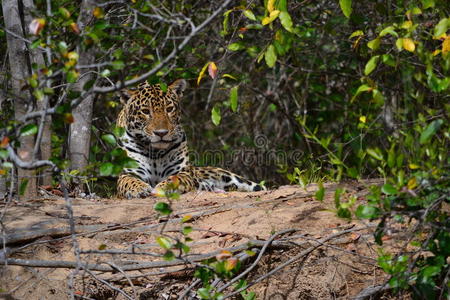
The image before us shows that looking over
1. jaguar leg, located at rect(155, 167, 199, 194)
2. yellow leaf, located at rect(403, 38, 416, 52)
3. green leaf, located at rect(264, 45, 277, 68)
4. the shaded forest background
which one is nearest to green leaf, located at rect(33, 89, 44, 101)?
the shaded forest background

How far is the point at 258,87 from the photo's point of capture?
10266 millimetres

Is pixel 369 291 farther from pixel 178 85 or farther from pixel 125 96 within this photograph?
pixel 125 96

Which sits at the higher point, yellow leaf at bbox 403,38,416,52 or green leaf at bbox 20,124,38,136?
yellow leaf at bbox 403,38,416,52


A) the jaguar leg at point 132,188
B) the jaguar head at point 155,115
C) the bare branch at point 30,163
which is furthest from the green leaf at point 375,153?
the jaguar head at point 155,115

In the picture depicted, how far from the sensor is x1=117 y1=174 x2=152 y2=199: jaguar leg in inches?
286

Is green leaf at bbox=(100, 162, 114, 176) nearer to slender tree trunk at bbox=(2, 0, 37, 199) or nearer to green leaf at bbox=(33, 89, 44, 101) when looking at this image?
green leaf at bbox=(33, 89, 44, 101)

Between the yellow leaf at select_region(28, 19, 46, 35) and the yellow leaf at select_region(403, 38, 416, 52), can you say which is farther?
the yellow leaf at select_region(403, 38, 416, 52)

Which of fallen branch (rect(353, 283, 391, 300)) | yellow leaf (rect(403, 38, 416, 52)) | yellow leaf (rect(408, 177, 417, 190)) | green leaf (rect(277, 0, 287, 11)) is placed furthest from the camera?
green leaf (rect(277, 0, 287, 11))

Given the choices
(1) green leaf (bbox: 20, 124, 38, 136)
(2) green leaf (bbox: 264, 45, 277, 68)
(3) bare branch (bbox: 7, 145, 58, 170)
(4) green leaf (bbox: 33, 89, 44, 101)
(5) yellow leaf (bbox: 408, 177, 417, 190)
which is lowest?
(5) yellow leaf (bbox: 408, 177, 417, 190)

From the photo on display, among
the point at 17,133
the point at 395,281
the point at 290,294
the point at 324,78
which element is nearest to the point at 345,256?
the point at 290,294

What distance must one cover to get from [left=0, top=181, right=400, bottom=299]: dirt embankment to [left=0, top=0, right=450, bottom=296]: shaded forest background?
0.39 metres

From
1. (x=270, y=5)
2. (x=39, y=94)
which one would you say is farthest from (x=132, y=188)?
(x=39, y=94)

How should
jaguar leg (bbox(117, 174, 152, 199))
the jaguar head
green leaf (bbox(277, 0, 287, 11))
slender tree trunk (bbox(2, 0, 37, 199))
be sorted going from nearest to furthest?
green leaf (bbox(277, 0, 287, 11)), slender tree trunk (bbox(2, 0, 37, 199)), jaguar leg (bbox(117, 174, 152, 199)), the jaguar head

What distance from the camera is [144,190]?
7324mm
